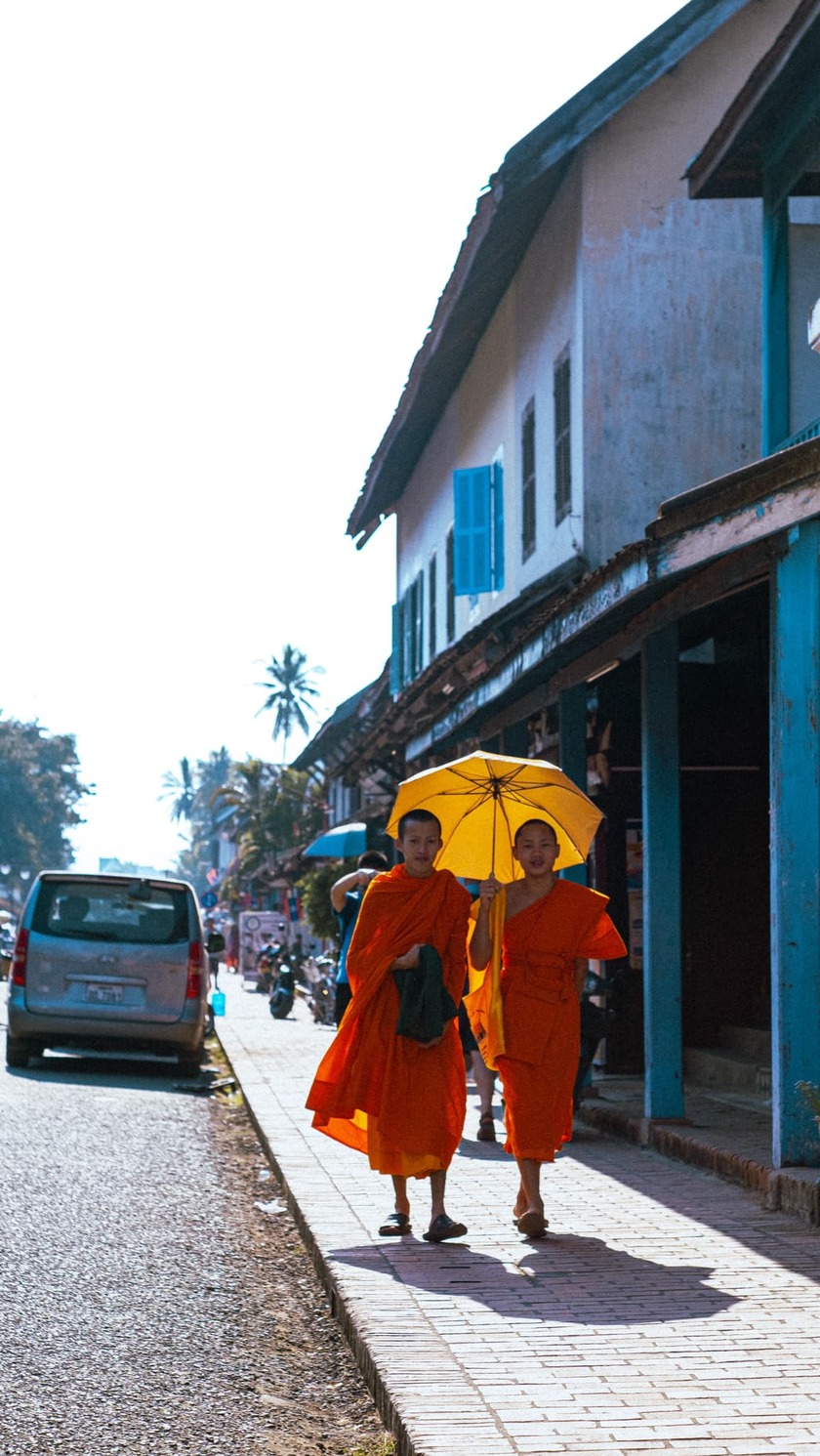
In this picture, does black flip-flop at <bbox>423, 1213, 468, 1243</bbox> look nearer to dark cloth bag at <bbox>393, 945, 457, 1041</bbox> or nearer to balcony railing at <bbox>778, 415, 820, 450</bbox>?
dark cloth bag at <bbox>393, 945, 457, 1041</bbox>

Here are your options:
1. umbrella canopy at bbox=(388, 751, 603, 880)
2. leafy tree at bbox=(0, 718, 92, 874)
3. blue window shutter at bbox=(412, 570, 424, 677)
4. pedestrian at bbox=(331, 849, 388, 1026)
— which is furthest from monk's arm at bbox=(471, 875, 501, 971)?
leafy tree at bbox=(0, 718, 92, 874)

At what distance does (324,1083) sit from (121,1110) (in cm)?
538

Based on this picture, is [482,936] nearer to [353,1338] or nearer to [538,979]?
[538,979]

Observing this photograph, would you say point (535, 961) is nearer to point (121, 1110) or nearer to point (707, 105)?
point (121, 1110)

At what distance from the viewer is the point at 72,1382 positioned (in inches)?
205

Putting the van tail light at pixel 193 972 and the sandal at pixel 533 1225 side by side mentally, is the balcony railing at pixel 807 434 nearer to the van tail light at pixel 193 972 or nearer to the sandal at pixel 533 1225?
the sandal at pixel 533 1225

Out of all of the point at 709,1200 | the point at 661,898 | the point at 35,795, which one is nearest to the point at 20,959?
the point at 661,898

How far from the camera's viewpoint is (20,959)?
15234mm

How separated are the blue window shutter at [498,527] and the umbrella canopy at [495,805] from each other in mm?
10365

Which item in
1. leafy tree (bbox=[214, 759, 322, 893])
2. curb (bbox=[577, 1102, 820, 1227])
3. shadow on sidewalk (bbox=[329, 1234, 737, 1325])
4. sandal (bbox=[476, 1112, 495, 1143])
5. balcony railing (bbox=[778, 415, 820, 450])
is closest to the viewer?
shadow on sidewalk (bbox=[329, 1234, 737, 1325])

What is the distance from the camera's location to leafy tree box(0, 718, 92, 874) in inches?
3538

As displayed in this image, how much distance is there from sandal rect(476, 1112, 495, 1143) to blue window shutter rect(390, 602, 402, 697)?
1763 cm

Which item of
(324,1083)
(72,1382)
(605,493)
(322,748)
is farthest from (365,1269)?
(322,748)

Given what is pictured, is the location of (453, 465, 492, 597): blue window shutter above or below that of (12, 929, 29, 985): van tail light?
above
